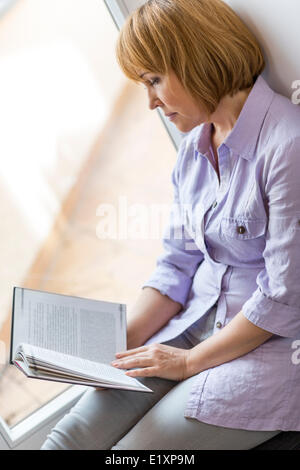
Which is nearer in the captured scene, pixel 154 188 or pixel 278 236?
pixel 278 236

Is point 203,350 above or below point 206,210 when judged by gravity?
below

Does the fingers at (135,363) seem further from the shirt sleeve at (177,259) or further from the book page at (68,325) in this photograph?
the shirt sleeve at (177,259)

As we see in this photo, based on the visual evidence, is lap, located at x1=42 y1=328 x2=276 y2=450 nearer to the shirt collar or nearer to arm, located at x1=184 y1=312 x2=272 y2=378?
arm, located at x1=184 y1=312 x2=272 y2=378

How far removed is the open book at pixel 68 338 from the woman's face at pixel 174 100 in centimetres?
45

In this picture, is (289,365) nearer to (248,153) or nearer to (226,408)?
(226,408)

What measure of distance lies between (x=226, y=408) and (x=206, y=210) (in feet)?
1.35

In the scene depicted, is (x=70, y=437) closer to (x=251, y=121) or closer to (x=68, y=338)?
(x=68, y=338)

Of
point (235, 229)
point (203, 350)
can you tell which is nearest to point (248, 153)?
point (235, 229)

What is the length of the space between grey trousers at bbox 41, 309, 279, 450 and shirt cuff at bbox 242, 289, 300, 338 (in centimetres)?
19

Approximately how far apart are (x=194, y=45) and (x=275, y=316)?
541mm

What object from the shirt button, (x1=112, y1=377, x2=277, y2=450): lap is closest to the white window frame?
the shirt button

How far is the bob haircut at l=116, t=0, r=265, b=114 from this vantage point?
113 cm

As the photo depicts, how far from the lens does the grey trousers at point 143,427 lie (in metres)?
1.13

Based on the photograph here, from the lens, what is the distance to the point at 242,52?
3.81 feet
